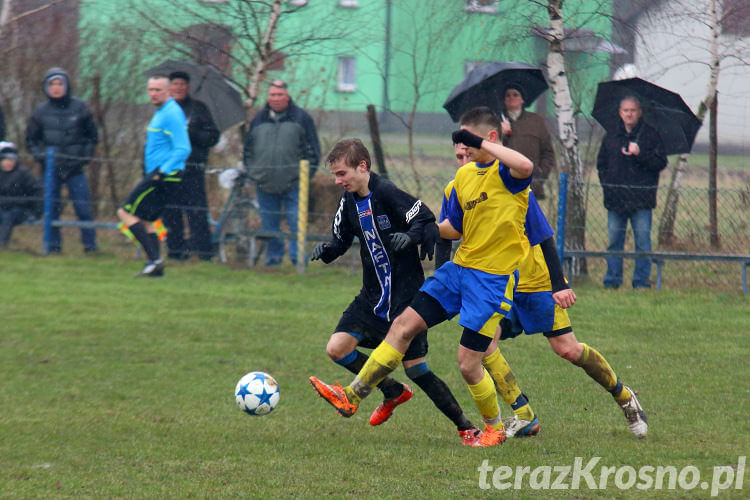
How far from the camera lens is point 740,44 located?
31.7ft

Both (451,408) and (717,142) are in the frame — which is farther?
(717,142)

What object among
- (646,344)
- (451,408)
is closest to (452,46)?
(646,344)

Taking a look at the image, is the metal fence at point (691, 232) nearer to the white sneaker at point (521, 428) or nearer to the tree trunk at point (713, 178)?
the tree trunk at point (713, 178)

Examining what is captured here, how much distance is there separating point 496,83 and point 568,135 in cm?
122

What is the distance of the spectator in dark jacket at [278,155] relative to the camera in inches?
433

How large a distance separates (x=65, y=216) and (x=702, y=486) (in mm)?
10033

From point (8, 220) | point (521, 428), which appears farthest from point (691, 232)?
point (8, 220)

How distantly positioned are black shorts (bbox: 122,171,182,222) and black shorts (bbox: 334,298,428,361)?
5.94 meters

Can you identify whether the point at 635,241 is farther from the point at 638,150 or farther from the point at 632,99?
the point at 632,99

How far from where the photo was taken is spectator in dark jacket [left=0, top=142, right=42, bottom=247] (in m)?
11.9

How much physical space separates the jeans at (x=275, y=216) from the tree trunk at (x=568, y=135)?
3.19 m

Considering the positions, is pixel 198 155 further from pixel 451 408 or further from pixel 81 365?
pixel 451 408

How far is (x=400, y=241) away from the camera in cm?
457

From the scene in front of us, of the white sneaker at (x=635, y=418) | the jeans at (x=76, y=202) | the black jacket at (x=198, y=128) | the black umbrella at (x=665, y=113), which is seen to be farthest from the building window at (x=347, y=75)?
the white sneaker at (x=635, y=418)
